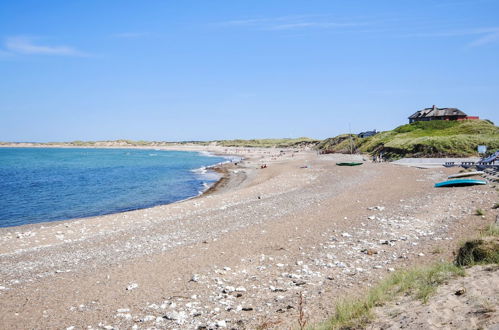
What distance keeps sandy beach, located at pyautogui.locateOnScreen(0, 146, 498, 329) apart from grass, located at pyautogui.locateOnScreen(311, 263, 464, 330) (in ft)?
2.84

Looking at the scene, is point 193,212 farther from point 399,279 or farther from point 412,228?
point 399,279

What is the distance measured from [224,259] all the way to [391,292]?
6.39m

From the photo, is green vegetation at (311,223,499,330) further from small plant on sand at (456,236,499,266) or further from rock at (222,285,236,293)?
rock at (222,285,236,293)

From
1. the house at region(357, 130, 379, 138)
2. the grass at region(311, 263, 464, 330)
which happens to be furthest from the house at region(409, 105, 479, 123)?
the grass at region(311, 263, 464, 330)

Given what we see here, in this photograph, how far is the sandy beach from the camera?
8.84 m

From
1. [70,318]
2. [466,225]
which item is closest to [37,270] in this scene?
[70,318]

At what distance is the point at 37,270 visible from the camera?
12.9 meters

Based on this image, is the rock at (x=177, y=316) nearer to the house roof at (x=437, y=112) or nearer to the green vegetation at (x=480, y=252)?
the green vegetation at (x=480, y=252)

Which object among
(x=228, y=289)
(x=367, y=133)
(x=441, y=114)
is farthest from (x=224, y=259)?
(x=367, y=133)

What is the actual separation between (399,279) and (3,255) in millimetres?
16190

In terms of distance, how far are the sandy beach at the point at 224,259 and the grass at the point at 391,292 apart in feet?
2.84

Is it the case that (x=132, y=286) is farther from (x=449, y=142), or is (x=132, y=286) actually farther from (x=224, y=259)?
(x=449, y=142)

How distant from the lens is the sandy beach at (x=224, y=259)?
884cm

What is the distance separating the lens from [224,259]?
1262cm
